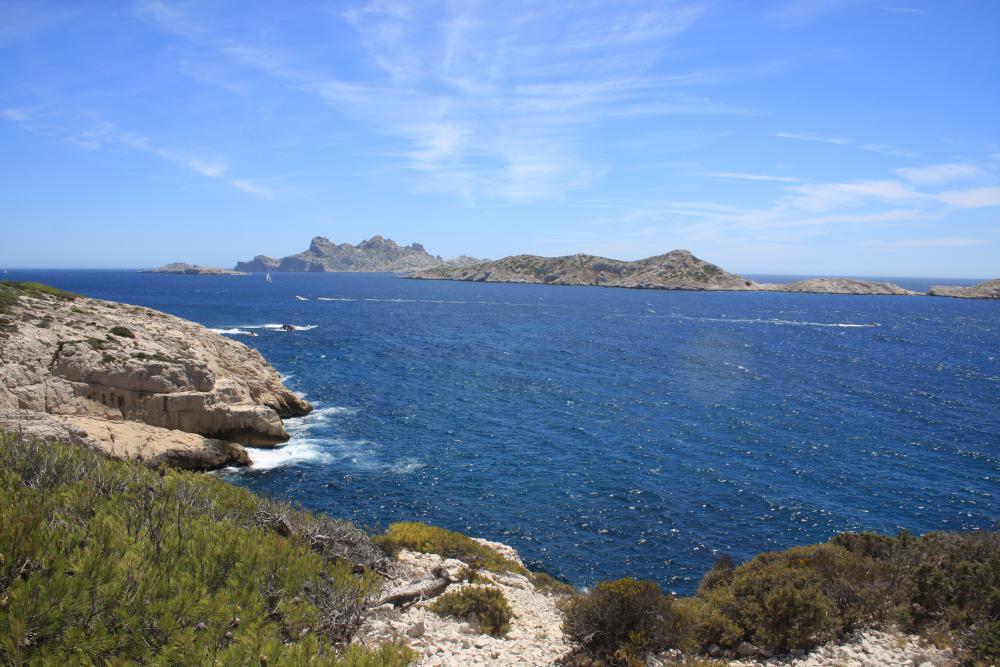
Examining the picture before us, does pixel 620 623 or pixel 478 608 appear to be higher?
pixel 620 623

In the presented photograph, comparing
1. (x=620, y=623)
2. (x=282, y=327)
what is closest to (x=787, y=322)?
(x=282, y=327)

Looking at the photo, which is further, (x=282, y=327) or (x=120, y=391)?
(x=282, y=327)

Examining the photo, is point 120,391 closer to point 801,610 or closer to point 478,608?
point 478,608

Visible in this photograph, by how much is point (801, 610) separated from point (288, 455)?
3071cm

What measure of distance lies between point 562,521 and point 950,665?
17.8 m

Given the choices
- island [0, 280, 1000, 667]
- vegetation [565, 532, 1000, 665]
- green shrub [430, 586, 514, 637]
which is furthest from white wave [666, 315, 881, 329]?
green shrub [430, 586, 514, 637]

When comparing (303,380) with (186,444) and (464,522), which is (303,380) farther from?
(464,522)

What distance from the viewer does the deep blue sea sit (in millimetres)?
27578

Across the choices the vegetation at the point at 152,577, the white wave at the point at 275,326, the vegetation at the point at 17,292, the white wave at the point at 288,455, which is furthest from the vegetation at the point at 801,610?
the white wave at the point at 275,326

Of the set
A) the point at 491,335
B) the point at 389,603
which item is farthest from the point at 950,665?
the point at 491,335

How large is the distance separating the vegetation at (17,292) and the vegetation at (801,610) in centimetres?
4414

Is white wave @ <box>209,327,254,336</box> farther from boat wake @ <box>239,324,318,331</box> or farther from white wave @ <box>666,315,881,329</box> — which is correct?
white wave @ <box>666,315,881,329</box>

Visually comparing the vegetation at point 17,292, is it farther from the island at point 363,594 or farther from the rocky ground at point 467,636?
the rocky ground at point 467,636

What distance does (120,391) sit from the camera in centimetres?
3509
